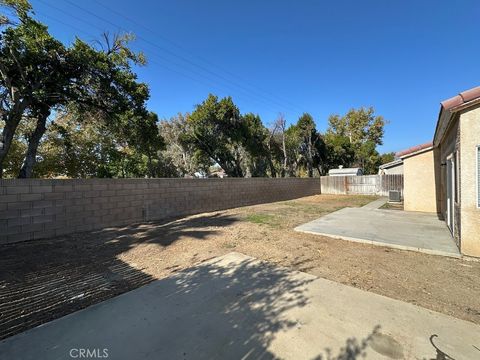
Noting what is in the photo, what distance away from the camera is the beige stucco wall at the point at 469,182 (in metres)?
4.10

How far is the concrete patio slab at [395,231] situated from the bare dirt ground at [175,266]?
0.34 meters

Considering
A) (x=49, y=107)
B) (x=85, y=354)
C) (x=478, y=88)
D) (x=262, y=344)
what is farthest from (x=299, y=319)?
(x=49, y=107)

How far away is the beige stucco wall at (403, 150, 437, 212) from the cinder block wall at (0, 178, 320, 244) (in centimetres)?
736

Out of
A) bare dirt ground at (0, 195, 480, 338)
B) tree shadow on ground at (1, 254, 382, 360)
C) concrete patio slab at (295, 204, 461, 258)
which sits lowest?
tree shadow on ground at (1, 254, 382, 360)

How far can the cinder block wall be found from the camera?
547cm

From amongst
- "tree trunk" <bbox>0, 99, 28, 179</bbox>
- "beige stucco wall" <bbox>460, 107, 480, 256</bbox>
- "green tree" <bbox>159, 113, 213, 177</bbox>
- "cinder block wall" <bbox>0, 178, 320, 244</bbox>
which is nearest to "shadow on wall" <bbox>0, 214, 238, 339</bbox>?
"cinder block wall" <bbox>0, 178, 320, 244</bbox>

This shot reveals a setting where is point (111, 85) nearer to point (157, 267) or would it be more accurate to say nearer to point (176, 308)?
point (157, 267)

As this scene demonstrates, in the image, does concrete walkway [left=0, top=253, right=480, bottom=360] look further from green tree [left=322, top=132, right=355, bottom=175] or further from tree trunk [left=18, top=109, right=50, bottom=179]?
green tree [left=322, top=132, right=355, bottom=175]

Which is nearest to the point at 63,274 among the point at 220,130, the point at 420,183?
the point at 420,183

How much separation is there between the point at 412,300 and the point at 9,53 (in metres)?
10.9

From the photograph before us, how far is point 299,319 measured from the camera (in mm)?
2527

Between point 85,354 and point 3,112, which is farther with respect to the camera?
point 3,112

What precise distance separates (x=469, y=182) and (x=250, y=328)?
435 centimetres

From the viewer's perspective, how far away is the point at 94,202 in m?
6.94
